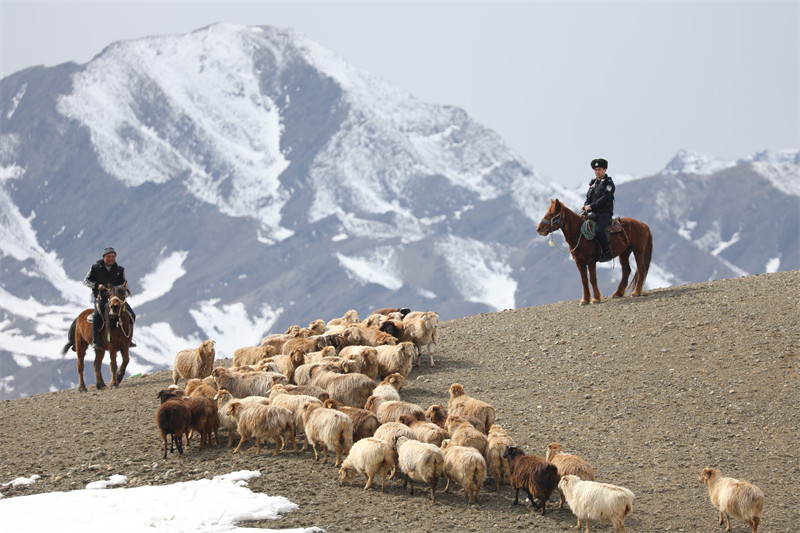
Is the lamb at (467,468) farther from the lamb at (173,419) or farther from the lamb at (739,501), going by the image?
the lamb at (173,419)

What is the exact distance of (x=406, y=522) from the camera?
40.1 feet

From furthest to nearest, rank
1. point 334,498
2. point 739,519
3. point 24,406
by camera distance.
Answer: point 24,406
point 334,498
point 739,519

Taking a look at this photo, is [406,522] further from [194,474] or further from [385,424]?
[194,474]

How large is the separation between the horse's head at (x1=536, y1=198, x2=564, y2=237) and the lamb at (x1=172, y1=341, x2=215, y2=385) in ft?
26.9

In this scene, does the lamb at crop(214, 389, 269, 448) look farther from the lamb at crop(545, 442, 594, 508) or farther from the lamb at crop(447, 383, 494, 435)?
the lamb at crop(545, 442, 594, 508)

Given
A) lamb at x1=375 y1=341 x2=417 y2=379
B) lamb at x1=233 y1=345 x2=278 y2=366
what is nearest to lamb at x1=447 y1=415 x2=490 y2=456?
lamb at x1=375 y1=341 x2=417 y2=379

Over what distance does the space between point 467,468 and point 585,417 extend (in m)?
4.26

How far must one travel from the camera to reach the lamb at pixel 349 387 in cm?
1684

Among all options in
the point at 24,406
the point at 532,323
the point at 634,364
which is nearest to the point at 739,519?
the point at 634,364

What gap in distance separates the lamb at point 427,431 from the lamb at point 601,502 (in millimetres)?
2505

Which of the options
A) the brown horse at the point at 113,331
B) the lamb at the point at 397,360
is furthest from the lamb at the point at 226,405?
the brown horse at the point at 113,331

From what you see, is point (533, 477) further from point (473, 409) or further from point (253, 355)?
point (253, 355)

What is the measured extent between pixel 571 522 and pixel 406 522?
6.89ft

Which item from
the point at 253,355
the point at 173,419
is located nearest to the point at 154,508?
the point at 173,419
